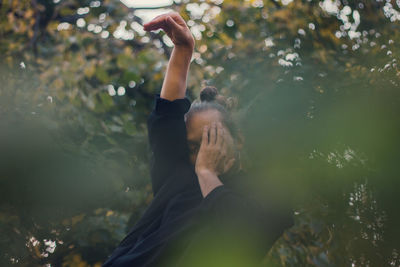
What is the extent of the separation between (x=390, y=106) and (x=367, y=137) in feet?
0.72

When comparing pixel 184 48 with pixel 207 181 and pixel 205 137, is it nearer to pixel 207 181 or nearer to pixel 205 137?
pixel 205 137

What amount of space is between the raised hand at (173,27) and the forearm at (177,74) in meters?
0.03

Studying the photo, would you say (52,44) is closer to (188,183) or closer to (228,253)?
(188,183)

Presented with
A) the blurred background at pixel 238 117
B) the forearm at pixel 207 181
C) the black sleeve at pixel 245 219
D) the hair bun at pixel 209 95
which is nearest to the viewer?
the black sleeve at pixel 245 219

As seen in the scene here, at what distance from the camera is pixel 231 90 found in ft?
9.78

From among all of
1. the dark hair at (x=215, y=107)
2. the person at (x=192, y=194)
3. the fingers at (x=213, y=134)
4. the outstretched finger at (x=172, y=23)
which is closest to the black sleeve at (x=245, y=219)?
the person at (x=192, y=194)

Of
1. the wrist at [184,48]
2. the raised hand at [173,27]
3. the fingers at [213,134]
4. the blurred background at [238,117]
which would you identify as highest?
the raised hand at [173,27]

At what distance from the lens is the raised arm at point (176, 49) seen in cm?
133

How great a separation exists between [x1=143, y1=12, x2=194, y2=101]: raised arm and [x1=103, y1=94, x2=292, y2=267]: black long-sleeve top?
0.15 feet

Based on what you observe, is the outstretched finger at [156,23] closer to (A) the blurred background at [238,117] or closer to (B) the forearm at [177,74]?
(B) the forearm at [177,74]

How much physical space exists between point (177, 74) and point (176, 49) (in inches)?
3.8

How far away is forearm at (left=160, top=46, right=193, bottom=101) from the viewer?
1.41m

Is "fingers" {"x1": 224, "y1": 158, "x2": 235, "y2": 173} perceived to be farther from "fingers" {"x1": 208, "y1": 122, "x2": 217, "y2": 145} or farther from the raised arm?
the raised arm

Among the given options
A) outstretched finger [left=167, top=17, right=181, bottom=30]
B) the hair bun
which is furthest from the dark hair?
outstretched finger [left=167, top=17, right=181, bottom=30]
